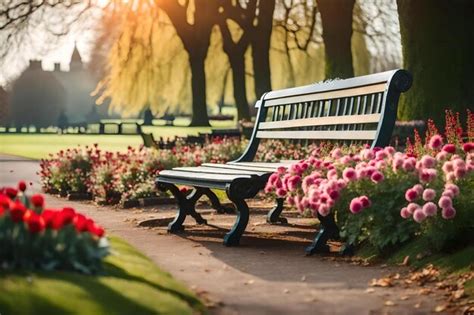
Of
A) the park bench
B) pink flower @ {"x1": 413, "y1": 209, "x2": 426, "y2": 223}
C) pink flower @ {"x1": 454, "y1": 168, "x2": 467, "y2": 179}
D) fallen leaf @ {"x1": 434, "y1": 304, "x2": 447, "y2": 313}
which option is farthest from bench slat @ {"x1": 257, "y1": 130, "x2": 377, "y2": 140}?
fallen leaf @ {"x1": 434, "y1": 304, "x2": 447, "y2": 313}

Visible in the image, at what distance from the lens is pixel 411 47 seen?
1727cm

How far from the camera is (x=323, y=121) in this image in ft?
33.2

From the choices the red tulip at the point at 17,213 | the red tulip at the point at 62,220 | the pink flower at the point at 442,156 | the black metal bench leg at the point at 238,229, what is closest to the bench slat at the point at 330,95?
the pink flower at the point at 442,156

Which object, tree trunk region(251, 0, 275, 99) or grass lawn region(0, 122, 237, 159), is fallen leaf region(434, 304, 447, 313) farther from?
tree trunk region(251, 0, 275, 99)

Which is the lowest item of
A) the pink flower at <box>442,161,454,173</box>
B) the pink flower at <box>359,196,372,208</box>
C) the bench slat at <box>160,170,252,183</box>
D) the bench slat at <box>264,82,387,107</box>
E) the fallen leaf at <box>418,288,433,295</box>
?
the fallen leaf at <box>418,288,433,295</box>

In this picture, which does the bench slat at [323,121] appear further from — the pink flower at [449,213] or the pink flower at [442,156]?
the pink flower at [449,213]

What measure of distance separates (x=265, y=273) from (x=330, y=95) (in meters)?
3.16

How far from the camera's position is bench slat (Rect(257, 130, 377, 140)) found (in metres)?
9.15

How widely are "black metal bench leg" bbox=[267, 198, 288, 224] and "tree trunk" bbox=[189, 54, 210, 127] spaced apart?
2891cm

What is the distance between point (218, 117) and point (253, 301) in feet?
159

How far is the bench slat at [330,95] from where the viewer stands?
9045 mm

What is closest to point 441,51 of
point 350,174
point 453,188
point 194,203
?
point 194,203

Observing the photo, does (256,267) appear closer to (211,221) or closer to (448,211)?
(448,211)

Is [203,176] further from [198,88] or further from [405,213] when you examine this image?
[198,88]
